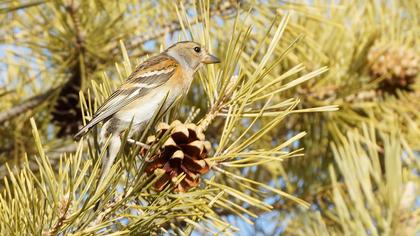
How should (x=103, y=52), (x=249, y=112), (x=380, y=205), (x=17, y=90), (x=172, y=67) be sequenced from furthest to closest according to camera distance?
(x=17, y=90) → (x=103, y=52) → (x=172, y=67) → (x=249, y=112) → (x=380, y=205)

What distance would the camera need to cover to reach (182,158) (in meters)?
2.06

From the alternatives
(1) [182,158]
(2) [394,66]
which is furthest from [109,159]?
(2) [394,66]

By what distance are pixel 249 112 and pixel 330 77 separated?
1286 millimetres

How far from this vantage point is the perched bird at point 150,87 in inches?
110

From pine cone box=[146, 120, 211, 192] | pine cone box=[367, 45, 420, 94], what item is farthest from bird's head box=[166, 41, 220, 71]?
pine cone box=[146, 120, 211, 192]

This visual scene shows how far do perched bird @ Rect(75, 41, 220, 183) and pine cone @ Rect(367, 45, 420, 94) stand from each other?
3.15 ft

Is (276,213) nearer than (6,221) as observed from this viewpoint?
No

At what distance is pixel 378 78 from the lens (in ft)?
11.6

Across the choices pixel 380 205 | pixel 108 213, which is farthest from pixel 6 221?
pixel 380 205

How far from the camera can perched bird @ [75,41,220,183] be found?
2.81m

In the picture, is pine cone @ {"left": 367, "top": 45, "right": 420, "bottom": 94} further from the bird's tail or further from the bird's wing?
the bird's tail

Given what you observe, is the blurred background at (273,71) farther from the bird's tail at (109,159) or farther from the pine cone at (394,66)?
the bird's tail at (109,159)

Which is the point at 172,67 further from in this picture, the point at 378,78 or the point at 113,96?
the point at 378,78

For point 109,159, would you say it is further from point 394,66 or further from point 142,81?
point 394,66
